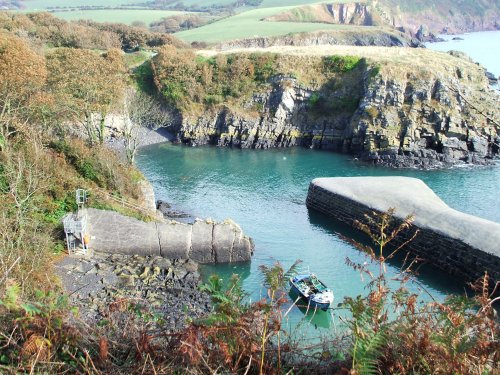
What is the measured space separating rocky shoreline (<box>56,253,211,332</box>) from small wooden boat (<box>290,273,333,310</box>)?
434cm

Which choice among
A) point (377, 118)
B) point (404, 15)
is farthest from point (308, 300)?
point (404, 15)

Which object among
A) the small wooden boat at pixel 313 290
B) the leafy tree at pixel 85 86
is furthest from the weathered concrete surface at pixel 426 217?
the leafy tree at pixel 85 86

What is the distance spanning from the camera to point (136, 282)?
24406 mm

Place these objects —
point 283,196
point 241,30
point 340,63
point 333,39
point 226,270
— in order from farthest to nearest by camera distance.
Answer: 1. point 333,39
2. point 241,30
3. point 340,63
4. point 283,196
5. point 226,270

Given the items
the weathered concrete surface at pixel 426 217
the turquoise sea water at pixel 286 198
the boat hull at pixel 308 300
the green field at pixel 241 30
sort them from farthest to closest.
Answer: the green field at pixel 241 30 → the turquoise sea water at pixel 286 198 → the weathered concrete surface at pixel 426 217 → the boat hull at pixel 308 300

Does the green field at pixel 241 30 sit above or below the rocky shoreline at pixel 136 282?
above

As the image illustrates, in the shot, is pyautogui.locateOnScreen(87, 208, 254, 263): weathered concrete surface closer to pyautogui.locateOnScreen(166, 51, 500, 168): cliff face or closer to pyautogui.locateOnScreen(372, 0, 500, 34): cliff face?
pyautogui.locateOnScreen(166, 51, 500, 168): cliff face

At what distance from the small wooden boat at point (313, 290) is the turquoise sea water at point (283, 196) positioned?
95cm

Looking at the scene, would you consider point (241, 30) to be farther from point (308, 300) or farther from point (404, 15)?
point (404, 15)

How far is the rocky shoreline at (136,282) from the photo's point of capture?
22000mm

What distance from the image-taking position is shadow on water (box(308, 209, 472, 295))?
26250mm

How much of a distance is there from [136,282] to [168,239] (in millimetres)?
4096

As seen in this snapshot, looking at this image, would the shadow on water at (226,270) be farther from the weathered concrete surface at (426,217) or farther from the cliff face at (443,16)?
the cliff face at (443,16)

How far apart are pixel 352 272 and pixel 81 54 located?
1146 inches
